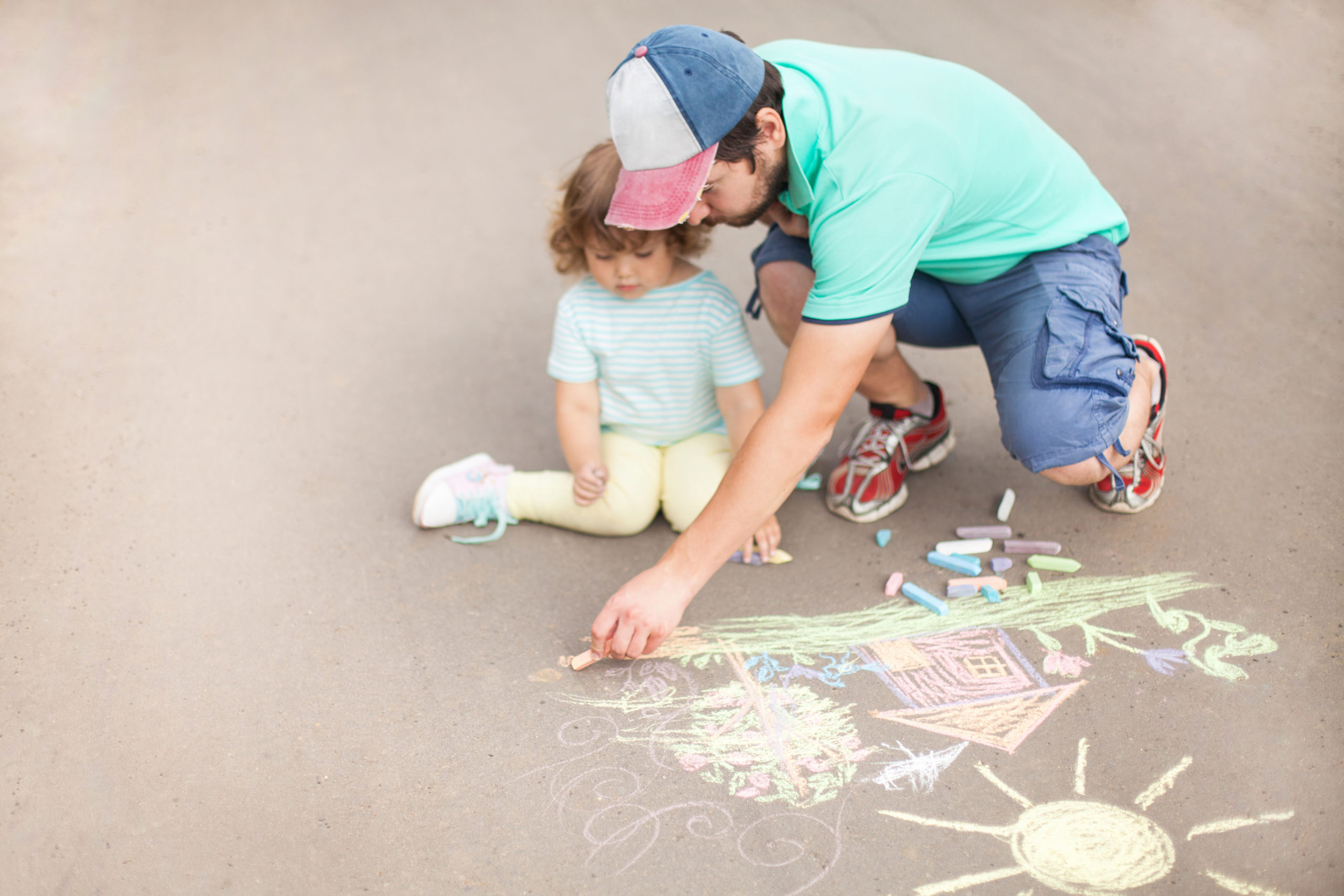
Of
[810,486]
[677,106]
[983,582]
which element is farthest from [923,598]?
[677,106]

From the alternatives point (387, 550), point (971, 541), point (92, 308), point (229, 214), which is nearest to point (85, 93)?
point (229, 214)

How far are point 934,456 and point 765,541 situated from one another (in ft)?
1.95

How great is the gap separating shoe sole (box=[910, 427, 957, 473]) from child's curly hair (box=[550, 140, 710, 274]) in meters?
0.83

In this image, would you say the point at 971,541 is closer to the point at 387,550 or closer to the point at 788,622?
the point at 788,622

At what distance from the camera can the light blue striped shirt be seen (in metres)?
2.40

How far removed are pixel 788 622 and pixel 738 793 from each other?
495 mm

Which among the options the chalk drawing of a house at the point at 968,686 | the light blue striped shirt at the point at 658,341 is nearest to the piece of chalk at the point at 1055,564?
the chalk drawing of a house at the point at 968,686

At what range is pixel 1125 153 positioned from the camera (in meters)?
3.89

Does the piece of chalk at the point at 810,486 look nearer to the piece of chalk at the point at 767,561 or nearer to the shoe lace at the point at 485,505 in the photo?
the piece of chalk at the point at 767,561

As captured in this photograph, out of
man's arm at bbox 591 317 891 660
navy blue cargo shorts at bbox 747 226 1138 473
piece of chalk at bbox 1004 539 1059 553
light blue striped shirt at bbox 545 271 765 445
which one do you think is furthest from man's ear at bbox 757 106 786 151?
piece of chalk at bbox 1004 539 1059 553

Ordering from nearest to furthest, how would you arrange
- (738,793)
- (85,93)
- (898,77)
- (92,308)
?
(738,793)
(898,77)
(92,308)
(85,93)

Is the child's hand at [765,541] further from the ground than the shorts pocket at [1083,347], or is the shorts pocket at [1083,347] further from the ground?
the shorts pocket at [1083,347]

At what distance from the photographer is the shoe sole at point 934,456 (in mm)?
2619

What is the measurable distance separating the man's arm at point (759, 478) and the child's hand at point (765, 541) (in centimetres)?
48
